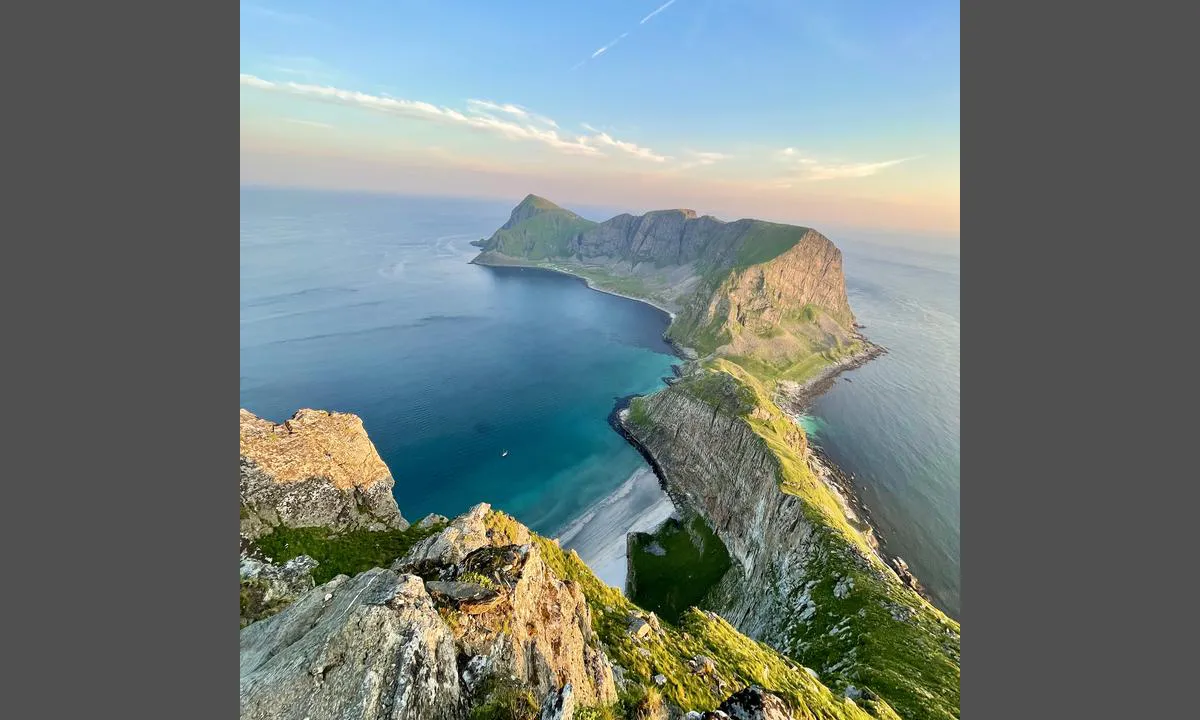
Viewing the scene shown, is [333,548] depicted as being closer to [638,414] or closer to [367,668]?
[367,668]

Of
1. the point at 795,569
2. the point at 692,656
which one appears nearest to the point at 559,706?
the point at 692,656

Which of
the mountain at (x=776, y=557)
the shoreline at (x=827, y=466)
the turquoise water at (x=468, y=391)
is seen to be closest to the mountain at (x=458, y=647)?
the mountain at (x=776, y=557)

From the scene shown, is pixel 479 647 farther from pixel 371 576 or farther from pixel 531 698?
pixel 371 576

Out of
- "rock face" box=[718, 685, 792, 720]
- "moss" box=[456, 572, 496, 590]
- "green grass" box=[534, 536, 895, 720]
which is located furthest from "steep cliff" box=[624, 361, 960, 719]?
"moss" box=[456, 572, 496, 590]

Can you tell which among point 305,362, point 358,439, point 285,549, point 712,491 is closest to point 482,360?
point 305,362

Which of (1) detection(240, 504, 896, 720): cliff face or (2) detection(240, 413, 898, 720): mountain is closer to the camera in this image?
(1) detection(240, 504, 896, 720): cliff face

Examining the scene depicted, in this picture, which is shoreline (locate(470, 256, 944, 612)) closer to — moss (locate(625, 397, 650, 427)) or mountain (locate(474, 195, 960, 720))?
mountain (locate(474, 195, 960, 720))
